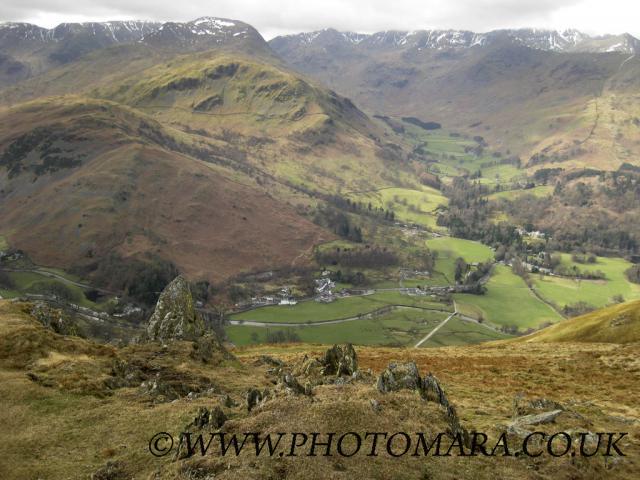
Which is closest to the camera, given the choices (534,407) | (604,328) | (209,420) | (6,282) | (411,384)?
(209,420)

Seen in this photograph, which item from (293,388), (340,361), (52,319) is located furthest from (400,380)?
(52,319)

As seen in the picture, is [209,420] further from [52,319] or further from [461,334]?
[461,334]

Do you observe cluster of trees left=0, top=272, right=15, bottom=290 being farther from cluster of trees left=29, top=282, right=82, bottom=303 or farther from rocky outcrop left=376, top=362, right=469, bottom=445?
rocky outcrop left=376, top=362, right=469, bottom=445

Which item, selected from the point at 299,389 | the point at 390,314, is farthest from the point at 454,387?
the point at 390,314

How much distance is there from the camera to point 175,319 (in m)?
61.6

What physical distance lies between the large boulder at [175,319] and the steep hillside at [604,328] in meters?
61.8

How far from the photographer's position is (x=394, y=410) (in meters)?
32.2

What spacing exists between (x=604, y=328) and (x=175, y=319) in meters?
67.6

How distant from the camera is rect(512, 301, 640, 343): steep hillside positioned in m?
75.9

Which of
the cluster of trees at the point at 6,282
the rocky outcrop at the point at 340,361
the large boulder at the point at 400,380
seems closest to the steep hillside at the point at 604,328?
the rocky outcrop at the point at 340,361

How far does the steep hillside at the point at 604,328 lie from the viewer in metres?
75.9

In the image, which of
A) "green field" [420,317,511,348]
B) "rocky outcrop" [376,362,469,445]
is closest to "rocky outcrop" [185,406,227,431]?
"rocky outcrop" [376,362,469,445]

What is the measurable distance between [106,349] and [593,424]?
44.7 meters

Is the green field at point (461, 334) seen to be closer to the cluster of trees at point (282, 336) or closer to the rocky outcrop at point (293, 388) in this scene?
the cluster of trees at point (282, 336)
